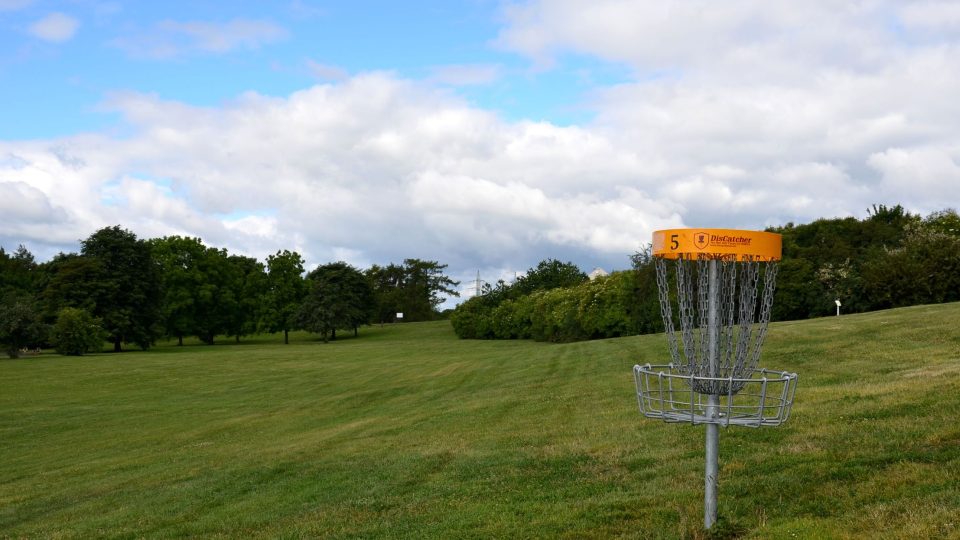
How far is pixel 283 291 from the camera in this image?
86.9 metres

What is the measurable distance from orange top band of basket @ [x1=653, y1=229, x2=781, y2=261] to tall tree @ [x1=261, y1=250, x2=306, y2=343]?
81.1 meters

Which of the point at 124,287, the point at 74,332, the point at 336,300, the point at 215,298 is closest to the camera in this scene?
the point at 74,332

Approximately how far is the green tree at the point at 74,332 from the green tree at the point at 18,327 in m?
1.47

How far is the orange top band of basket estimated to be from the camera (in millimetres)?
5887

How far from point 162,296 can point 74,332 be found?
12.4 metres

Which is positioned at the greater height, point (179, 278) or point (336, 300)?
point (179, 278)

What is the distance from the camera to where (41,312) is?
209 feet

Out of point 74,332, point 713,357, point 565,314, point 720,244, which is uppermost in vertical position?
point 720,244

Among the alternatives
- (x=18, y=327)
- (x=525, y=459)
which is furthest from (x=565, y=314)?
(x=525, y=459)

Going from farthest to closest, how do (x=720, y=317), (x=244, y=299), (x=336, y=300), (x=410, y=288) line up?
1. (x=410, y=288)
2. (x=336, y=300)
3. (x=244, y=299)
4. (x=720, y=317)

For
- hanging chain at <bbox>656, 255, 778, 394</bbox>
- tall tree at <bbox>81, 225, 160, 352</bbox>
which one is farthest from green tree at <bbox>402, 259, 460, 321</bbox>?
hanging chain at <bbox>656, 255, 778, 394</bbox>

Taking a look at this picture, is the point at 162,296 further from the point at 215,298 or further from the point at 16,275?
the point at 16,275

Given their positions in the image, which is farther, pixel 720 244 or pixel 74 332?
pixel 74 332

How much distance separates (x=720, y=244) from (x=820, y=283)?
161 ft
